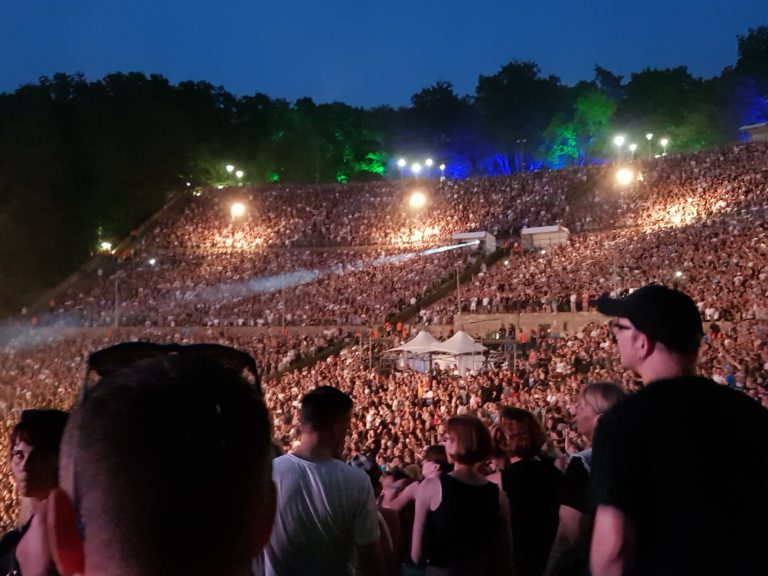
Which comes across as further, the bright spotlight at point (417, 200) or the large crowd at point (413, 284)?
the bright spotlight at point (417, 200)

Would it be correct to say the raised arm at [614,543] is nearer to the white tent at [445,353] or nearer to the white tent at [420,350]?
the white tent at [445,353]

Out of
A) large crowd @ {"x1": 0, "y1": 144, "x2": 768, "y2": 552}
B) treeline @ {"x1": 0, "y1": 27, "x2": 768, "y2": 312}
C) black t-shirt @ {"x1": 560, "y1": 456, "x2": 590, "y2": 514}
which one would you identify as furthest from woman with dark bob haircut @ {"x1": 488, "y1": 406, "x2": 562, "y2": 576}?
treeline @ {"x1": 0, "y1": 27, "x2": 768, "y2": 312}

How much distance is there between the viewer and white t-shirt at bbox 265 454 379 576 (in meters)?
2.82

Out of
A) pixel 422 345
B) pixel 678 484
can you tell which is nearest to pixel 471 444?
pixel 678 484

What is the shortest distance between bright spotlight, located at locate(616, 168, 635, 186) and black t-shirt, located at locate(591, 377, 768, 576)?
39207 mm

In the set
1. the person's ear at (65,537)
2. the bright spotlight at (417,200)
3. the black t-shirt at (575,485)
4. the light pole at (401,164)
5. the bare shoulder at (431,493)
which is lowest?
the bare shoulder at (431,493)

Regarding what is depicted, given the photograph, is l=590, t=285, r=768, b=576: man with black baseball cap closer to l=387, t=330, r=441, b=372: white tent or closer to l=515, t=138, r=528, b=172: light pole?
l=387, t=330, r=441, b=372: white tent

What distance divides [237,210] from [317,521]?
4571 cm

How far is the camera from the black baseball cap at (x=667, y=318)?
2232mm

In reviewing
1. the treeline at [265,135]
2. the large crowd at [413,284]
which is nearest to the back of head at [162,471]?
the large crowd at [413,284]

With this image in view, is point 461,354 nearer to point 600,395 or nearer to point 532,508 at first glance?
point 532,508

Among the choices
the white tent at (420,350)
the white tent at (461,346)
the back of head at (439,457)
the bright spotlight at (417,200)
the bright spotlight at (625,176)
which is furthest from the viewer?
the bright spotlight at (417,200)

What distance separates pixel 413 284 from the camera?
103 ft

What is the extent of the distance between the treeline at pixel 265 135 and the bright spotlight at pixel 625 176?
2097cm
